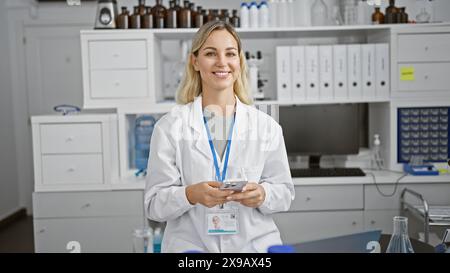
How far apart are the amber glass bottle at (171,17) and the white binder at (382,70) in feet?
2.69

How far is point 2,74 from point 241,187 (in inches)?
16.1

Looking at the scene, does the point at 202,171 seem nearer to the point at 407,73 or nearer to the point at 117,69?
the point at 407,73

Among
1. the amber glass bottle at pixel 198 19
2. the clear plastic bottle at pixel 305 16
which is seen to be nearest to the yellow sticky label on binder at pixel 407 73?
the clear plastic bottle at pixel 305 16

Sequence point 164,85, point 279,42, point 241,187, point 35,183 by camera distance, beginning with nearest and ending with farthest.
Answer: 1. point 241,187
2. point 35,183
3. point 279,42
4. point 164,85

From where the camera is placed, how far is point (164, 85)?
87.0 inches

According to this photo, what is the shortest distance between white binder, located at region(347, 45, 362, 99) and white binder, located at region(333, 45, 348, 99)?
0.05ft

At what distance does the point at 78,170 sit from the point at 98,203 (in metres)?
0.16

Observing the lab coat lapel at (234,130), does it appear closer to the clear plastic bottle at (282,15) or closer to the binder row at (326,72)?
the binder row at (326,72)

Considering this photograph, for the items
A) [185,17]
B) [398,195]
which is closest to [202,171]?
[398,195]

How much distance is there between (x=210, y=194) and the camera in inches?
28.8

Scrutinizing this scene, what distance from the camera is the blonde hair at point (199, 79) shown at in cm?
78

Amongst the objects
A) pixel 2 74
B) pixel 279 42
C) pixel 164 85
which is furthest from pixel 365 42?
pixel 2 74
